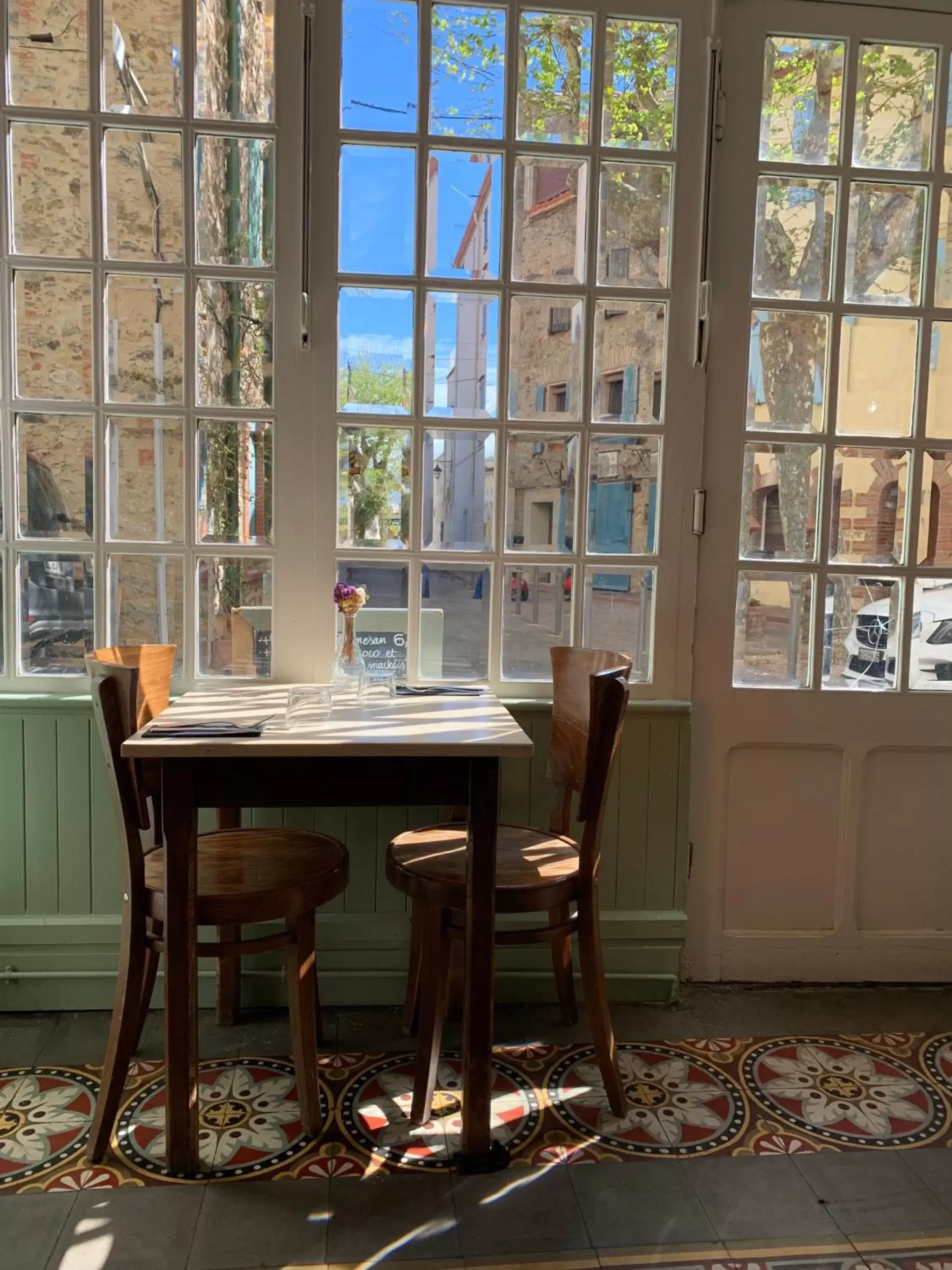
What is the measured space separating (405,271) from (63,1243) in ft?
7.22

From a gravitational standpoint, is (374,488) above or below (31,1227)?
above

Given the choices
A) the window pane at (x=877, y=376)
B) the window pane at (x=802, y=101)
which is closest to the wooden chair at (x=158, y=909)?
the window pane at (x=877, y=376)

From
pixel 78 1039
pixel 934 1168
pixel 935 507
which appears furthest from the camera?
pixel 935 507

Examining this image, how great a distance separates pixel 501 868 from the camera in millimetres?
1985

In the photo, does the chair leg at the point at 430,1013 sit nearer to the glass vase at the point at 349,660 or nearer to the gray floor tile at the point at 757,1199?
the gray floor tile at the point at 757,1199

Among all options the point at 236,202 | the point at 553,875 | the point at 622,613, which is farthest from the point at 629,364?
the point at 553,875

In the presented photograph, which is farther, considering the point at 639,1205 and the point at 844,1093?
the point at 844,1093

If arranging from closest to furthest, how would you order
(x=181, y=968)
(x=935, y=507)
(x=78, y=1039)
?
(x=181, y=968), (x=78, y=1039), (x=935, y=507)

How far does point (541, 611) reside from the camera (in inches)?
98.1

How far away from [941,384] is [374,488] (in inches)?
62.7

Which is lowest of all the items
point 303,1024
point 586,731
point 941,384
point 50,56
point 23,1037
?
point 23,1037

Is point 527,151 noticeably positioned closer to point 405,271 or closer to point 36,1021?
point 405,271

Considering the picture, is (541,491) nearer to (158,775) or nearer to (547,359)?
(547,359)

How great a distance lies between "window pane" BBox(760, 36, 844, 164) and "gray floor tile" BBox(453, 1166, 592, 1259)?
2492 millimetres
